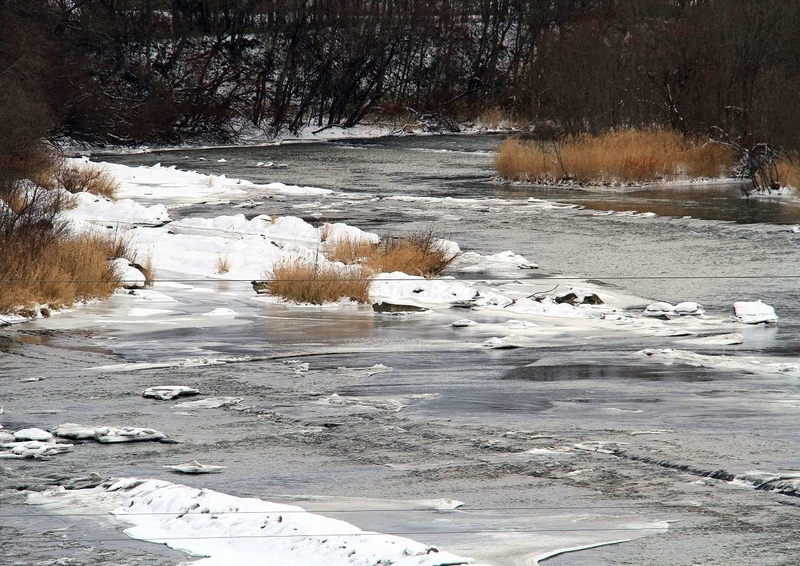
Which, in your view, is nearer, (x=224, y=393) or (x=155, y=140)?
→ (x=224, y=393)

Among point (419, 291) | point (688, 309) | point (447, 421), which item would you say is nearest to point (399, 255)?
point (419, 291)

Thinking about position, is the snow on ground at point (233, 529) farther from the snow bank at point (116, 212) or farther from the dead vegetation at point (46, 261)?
the snow bank at point (116, 212)

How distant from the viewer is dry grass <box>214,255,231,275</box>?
58.9ft

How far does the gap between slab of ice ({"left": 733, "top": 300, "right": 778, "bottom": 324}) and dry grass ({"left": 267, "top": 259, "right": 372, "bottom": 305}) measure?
4677mm

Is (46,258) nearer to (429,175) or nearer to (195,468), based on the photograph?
(195,468)

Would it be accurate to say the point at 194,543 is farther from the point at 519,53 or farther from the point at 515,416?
the point at 519,53

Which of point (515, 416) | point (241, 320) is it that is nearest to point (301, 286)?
point (241, 320)

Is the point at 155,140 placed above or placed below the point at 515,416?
above

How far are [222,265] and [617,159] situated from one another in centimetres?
1893

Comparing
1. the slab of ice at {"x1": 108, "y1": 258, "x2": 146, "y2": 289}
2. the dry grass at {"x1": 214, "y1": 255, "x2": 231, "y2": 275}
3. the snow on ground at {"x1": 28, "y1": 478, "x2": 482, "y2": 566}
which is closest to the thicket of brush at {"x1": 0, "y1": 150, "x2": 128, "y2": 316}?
the slab of ice at {"x1": 108, "y1": 258, "x2": 146, "y2": 289}

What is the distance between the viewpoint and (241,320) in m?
14.3

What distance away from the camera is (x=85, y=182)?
28.7 metres

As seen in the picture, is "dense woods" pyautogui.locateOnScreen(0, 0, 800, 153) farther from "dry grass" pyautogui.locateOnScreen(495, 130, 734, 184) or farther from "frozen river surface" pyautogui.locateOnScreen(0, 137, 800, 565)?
"frozen river surface" pyautogui.locateOnScreen(0, 137, 800, 565)

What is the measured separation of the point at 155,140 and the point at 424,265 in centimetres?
3810
